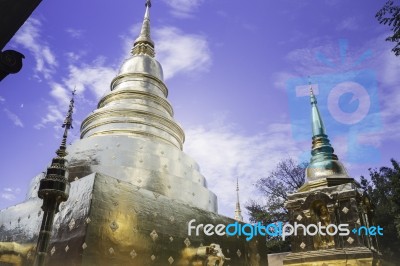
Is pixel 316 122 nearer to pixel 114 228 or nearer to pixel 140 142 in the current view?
pixel 140 142

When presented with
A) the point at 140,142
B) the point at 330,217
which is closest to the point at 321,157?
the point at 330,217

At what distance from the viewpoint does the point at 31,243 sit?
785cm

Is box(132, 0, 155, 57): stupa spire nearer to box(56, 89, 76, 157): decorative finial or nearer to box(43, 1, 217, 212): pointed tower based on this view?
box(43, 1, 217, 212): pointed tower

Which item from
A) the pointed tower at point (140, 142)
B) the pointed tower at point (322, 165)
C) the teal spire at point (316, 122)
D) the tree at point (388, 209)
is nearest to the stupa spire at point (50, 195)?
the pointed tower at point (140, 142)

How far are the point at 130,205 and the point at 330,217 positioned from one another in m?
7.20

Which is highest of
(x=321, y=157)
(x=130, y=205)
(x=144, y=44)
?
(x=144, y=44)

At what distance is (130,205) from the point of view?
764 cm

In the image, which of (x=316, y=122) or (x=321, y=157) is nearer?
(x=321, y=157)

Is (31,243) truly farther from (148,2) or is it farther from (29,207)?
(148,2)

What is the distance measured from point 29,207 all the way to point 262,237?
6.74 meters

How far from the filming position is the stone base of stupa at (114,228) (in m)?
6.66

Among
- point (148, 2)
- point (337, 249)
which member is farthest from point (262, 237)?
point (148, 2)
